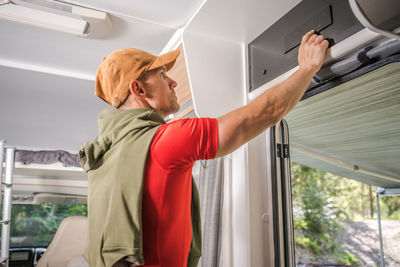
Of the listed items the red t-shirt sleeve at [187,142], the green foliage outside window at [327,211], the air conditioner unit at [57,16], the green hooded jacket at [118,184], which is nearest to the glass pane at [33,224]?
the air conditioner unit at [57,16]

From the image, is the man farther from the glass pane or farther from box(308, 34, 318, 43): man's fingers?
the glass pane

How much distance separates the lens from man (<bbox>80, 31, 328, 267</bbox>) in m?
0.76

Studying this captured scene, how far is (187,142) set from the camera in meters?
0.76

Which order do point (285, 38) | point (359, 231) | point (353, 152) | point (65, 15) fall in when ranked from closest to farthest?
point (285, 38) → point (65, 15) → point (353, 152) → point (359, 231)

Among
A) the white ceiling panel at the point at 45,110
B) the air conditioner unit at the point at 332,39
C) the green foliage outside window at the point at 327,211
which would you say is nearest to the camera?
the air conditioner unit at the point at 332,39

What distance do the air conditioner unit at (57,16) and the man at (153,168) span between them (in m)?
1.00

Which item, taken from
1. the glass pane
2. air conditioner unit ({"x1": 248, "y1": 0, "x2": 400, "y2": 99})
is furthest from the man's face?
the glass pane

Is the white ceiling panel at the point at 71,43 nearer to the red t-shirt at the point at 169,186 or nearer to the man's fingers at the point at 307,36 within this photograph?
the man's fingers at the point at 307,36

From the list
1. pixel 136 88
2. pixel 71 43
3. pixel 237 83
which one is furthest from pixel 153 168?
pixel 71 43

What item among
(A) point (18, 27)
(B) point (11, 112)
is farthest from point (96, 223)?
(B) point (11, 112)

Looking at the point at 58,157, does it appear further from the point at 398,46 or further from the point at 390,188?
the point at 390,188

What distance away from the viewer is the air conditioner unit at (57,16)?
1602 mm

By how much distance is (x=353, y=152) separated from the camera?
2467 millimetres

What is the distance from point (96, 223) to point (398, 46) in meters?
0.91
